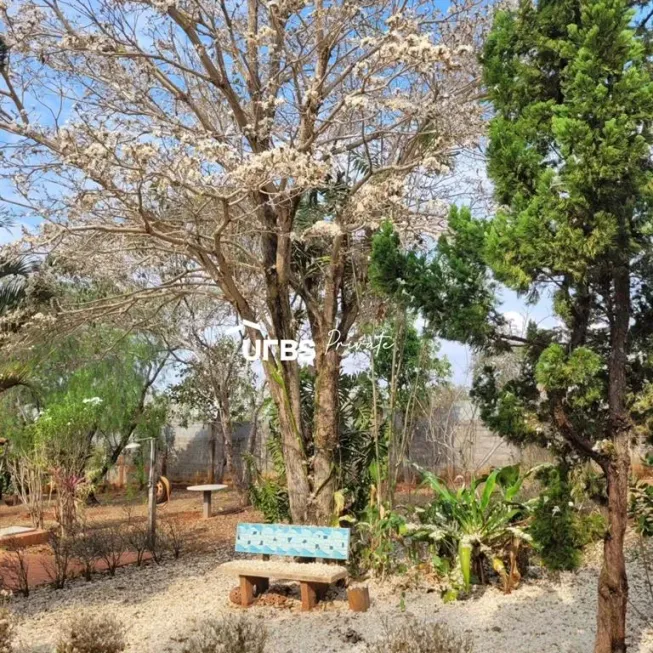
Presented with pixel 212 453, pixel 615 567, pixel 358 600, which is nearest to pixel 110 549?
pixel 358 600

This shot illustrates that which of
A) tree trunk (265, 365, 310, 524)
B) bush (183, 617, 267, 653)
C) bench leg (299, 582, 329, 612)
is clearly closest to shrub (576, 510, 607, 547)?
bench leg (299, 582, 329, 612)

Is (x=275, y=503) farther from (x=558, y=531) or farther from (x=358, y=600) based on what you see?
(x=558, y=531)

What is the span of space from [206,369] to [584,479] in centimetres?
996

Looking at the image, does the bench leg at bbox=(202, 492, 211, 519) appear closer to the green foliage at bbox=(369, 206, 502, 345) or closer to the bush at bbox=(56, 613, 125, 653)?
the bush at bbox=(56, 613, 125, 653)

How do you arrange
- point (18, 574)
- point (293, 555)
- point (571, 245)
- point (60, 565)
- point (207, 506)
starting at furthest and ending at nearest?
point (207, 506), point (60, 565), point (18, 574), point (293, 555), point (571, 245)

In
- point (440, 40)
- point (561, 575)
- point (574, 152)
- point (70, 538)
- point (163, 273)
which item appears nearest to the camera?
point (574, 152)

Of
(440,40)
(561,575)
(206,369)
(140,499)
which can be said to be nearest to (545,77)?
(440,40)

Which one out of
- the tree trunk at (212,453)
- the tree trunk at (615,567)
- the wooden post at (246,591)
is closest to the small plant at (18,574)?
the wooden post at (246,591)

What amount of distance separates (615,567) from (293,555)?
316 cm

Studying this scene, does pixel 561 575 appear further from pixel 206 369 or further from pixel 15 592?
pixel 206 369

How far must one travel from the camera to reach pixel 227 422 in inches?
550

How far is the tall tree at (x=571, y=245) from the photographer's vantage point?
3.48 meters

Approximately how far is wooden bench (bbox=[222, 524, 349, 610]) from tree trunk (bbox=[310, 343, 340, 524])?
0.83 metres

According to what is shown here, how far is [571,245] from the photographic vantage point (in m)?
3.52
